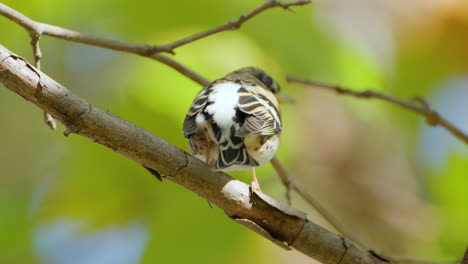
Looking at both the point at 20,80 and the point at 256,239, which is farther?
the point at 256,239

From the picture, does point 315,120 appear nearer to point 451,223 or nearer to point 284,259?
point 284,259

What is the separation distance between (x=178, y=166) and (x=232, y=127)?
611mm

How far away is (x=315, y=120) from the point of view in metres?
5.61

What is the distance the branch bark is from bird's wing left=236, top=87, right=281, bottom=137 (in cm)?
43

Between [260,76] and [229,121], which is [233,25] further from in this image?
[260,76]

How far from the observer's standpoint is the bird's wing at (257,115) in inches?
117

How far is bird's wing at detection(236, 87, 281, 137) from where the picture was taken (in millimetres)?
2965

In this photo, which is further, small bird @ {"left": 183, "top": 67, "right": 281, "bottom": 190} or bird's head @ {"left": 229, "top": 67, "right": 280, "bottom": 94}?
bird's head @ {"left": 229, "top": 67, "right": 280, "bottom": 94}

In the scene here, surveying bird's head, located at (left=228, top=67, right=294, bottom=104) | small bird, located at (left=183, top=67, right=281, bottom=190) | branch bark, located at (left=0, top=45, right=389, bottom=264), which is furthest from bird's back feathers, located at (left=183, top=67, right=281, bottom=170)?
bird's head, located at (left=228, top=67, right=294, bottom=104)

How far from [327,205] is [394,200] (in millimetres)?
609

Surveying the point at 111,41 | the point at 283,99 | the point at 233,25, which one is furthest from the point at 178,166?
the point at 283,99

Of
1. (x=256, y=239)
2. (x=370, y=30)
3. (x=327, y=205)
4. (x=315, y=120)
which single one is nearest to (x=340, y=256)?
(x=256, y=239)

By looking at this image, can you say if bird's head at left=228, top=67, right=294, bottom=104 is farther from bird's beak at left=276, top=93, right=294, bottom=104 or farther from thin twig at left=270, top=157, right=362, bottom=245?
thin twig at left=270, top=157, right=362, bottom=245

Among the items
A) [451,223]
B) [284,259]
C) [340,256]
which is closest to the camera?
[340,256]
